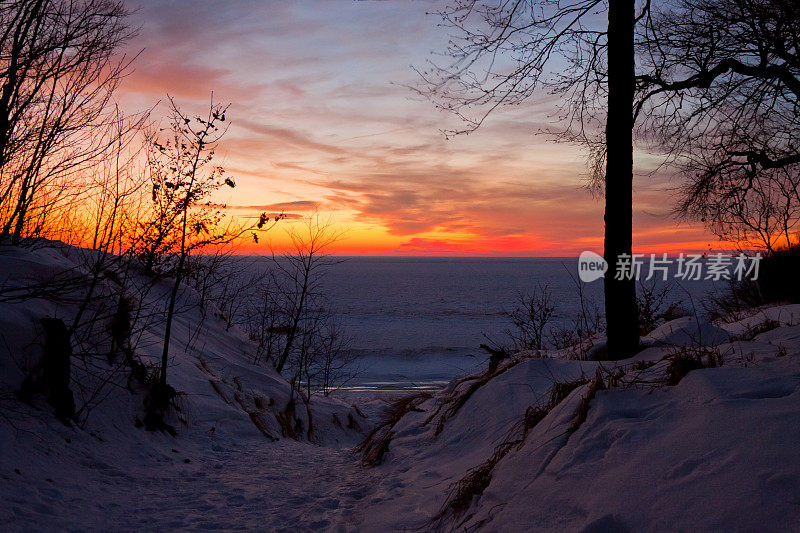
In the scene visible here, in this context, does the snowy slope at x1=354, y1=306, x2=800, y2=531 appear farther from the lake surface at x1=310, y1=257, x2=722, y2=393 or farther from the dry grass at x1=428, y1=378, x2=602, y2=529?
the lake surface at x1=310, y1=257, x2=722, y2=393

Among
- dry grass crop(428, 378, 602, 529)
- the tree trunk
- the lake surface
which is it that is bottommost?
the lake surface

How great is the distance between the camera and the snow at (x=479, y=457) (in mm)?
2703

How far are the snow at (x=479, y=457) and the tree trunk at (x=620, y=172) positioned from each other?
452 mm

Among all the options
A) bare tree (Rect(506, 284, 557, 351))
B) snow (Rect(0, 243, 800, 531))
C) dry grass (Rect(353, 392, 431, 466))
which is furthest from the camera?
bare tree (Rect(506, 284, 557, 351))

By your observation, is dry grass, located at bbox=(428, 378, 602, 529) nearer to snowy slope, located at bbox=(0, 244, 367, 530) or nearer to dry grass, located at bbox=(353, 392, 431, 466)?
snowy slope, located at bbox=(0, 244, 367, 530)

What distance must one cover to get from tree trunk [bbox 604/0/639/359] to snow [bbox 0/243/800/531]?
1.48ft

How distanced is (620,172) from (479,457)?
13.8 ft

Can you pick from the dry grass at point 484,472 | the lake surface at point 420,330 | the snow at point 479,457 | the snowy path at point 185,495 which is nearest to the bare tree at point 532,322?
the lake surface at point 420,330

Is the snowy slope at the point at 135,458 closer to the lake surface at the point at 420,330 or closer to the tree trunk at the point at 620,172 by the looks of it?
the tree trunk at the point at 620,172

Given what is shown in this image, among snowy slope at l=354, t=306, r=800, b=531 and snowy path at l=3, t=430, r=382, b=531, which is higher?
snowy slope at l=354, t=306, r=800, b=531

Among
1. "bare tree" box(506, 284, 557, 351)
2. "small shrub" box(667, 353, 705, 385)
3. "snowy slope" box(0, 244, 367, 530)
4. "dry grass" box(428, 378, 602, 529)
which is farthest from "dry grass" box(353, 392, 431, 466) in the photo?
"small shrub" box(667, 353, 705, 385)

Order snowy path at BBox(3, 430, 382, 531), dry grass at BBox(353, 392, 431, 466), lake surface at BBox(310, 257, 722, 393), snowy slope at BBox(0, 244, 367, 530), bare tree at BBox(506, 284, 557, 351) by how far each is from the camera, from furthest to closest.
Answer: lake surface at BBox(310, 257, 722, 393) < bare tree at BBox(506, 284, 557, 351) < dry grass at BBox(353, 392, 431, 466) < snowy slope at BBox(0, 244, 367, 530) < snowy path at BBox(3, 430, 382, 531)

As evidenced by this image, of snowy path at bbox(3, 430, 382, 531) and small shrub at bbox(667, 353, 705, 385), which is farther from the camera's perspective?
snowy path at bbox(3, 430, 382, 531)

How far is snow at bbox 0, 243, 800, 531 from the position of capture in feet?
8.87
